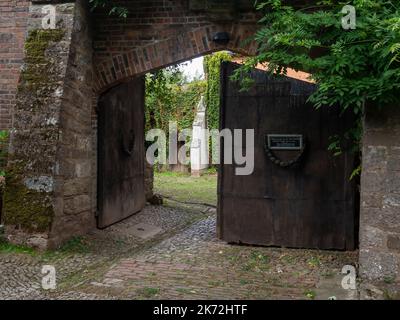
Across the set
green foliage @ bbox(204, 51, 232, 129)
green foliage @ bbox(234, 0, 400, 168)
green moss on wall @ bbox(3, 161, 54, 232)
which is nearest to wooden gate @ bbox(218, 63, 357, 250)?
green foliage @ bbox(234, 0, 400, 168)

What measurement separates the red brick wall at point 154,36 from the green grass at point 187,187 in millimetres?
5031

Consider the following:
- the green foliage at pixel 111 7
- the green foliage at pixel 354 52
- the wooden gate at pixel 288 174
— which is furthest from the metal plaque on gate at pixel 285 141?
the green foliage at pixel 111 7

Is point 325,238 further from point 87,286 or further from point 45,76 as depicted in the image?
point 45,76

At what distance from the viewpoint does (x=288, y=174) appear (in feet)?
22.2

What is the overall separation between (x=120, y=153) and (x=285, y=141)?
3025 millimetres

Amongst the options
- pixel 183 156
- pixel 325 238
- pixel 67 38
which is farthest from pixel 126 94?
pixel 183 156

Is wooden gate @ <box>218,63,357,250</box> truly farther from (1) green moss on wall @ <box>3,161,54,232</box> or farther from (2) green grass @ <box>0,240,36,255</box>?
(2) green grass @ <box>0,240,36,255</box>

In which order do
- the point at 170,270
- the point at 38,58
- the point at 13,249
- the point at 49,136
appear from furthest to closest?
the point at 38,58 < the point at 49,136 < the point at 13,249 < the point at 170,270

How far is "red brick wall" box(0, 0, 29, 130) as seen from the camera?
7.48 metres

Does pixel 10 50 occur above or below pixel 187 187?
above

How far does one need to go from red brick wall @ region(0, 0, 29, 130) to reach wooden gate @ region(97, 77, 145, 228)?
4.56 feet

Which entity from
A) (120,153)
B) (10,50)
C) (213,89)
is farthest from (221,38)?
(213,89)

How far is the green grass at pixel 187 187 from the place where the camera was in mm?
12297

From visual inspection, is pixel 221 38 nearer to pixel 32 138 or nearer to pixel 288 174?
pixel 288 174
